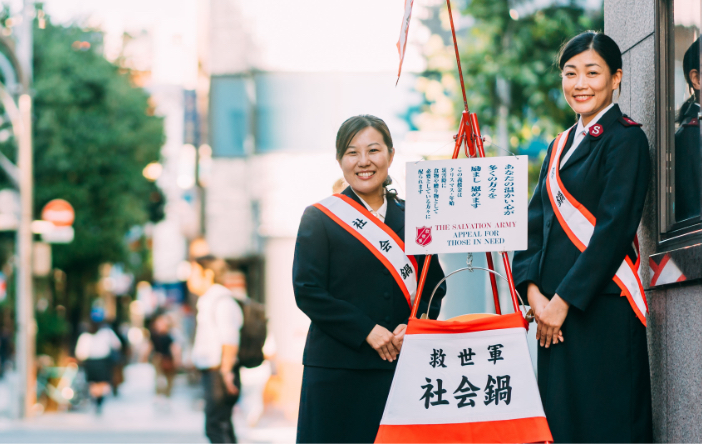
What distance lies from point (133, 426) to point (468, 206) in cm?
1147

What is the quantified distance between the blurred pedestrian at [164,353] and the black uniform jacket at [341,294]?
1312cm

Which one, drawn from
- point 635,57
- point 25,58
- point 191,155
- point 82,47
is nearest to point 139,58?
point 82,47

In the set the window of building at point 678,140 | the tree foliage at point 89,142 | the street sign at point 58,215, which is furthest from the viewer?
the tree foliage at point 89,142

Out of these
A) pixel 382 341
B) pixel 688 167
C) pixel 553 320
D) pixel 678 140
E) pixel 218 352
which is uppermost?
pixel 678 140

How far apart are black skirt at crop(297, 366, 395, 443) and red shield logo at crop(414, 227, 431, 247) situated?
A: 1.92ft

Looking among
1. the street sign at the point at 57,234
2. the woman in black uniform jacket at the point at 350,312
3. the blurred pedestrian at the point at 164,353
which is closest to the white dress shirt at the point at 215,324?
the woman in black uniform jacket at the point at 350,312

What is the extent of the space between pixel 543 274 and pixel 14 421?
12.9 m

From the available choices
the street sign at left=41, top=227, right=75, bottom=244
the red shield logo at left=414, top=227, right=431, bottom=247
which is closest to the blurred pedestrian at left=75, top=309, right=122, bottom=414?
the street sign at left=41, top=227, right=75, bottom=244

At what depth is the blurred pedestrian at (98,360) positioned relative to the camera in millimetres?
15766

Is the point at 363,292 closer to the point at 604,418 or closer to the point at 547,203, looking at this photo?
the point at 547,203

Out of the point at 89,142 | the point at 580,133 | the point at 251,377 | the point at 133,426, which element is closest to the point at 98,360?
the point at 133,426

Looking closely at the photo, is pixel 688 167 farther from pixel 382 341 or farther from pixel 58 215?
pixel 58 215

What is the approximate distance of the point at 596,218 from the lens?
326 centimetres

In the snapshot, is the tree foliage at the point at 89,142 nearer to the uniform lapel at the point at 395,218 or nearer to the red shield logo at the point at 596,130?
the uniform lapel at the point at 395,218
